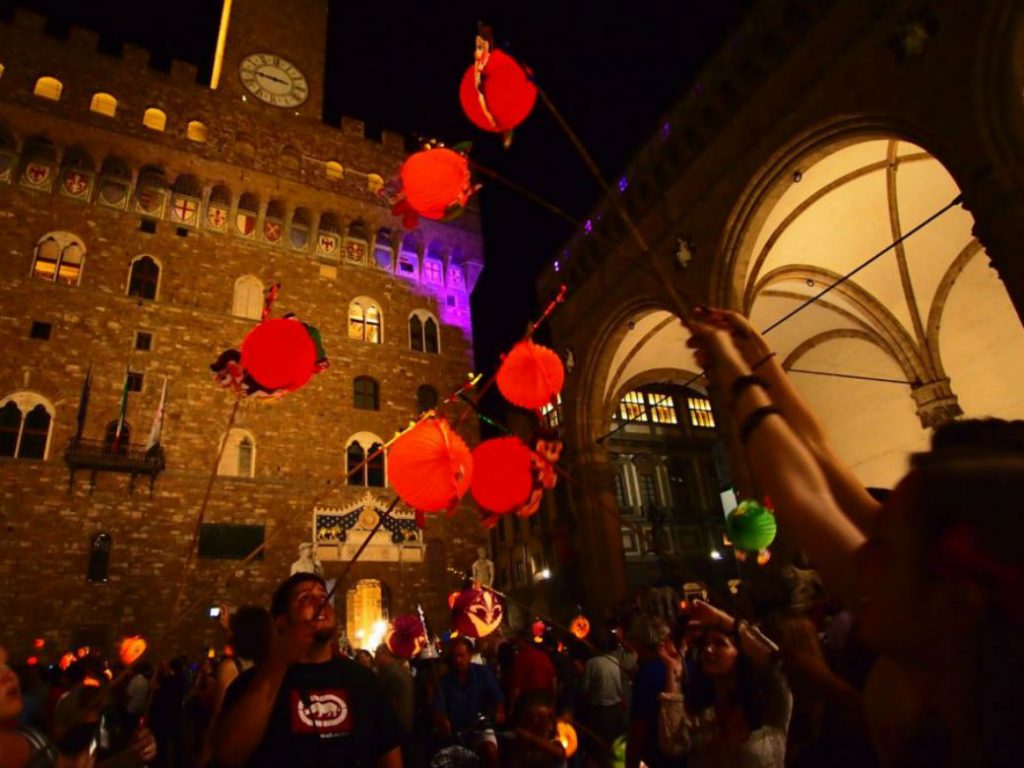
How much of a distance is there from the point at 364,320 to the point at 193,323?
5156 millimetres

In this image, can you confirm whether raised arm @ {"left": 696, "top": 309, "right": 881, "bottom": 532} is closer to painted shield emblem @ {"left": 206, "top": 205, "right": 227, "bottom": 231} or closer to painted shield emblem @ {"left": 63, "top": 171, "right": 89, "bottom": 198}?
painted shield emblem @ {"left": 206, "top": 205, "right": 227, "bottom": 231}

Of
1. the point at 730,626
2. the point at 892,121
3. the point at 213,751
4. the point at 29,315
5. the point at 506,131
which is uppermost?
the point at 29,315

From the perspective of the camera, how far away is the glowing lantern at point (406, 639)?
720 cm

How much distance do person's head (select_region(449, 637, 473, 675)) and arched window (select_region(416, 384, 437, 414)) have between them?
1526cm

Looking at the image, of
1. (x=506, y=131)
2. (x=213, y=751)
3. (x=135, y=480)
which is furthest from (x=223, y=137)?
(x=213, y=751)

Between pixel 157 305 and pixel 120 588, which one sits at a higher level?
pixel 157 305

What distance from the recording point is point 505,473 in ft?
24.5

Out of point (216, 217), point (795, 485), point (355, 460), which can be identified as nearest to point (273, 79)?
point (216, 217)

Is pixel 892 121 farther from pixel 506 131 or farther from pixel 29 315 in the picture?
pixel 29 315

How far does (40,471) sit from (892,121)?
18724 mm

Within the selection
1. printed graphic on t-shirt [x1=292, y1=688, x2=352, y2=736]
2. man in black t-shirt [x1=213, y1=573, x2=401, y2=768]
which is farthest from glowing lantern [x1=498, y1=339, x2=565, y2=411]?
printed graphic on t-shirt [x1=292, y1=688, x2=352, y2=736]

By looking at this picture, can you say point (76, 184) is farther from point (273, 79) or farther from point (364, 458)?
point (364, 458)

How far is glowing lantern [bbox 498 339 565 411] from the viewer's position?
325 inches

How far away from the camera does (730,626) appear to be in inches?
101
